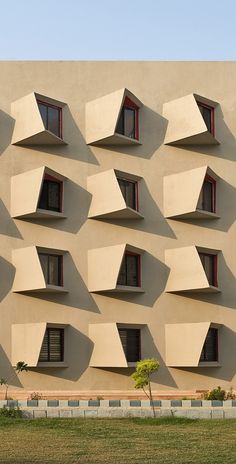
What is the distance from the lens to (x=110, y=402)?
107ft

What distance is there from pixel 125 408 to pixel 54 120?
14747 millimetres

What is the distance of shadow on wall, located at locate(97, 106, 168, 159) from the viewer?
38.6 metres

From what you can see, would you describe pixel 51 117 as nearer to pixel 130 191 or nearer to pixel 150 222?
pixel 130 191

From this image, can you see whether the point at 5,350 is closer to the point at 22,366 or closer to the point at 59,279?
the point at 22,366

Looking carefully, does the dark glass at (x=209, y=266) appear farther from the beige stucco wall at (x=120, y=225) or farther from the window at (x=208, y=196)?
the window at (x=208, y=196)

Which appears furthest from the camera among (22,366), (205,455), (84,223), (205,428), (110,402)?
(84,223)

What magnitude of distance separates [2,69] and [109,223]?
30.4 ft

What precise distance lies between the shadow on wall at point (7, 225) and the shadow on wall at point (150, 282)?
18.6 feet

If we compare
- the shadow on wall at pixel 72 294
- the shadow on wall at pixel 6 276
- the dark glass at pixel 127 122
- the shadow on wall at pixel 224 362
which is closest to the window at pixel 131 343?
the shadow on wall at pixel 72 294

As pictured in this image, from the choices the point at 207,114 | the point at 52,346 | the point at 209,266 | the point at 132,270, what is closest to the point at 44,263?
the point at 52,346

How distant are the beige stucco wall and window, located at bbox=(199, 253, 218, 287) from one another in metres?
0.33

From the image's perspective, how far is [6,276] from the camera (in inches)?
1454

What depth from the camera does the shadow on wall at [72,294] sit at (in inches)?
1464

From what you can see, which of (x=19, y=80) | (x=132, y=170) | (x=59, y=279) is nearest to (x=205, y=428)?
(x=59, y=279)
